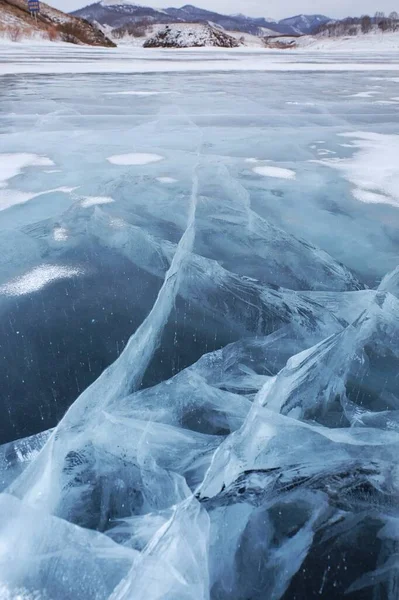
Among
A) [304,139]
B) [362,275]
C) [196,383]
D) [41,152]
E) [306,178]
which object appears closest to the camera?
[196,383]

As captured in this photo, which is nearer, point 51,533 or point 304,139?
point 51,533

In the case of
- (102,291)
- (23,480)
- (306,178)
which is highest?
(306,178)

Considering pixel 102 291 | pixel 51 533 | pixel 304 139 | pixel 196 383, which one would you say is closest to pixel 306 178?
pixel 304 139

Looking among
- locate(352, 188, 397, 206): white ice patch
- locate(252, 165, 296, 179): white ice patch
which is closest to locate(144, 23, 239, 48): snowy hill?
locate(252, 165, 296, 179): white ice patch

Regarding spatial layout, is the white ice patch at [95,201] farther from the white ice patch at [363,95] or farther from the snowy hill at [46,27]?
the snowy hill at [46,27]

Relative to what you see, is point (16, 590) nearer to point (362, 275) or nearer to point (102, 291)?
point (102, 291)

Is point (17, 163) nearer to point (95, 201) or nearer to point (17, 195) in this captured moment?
point (17, 195)
